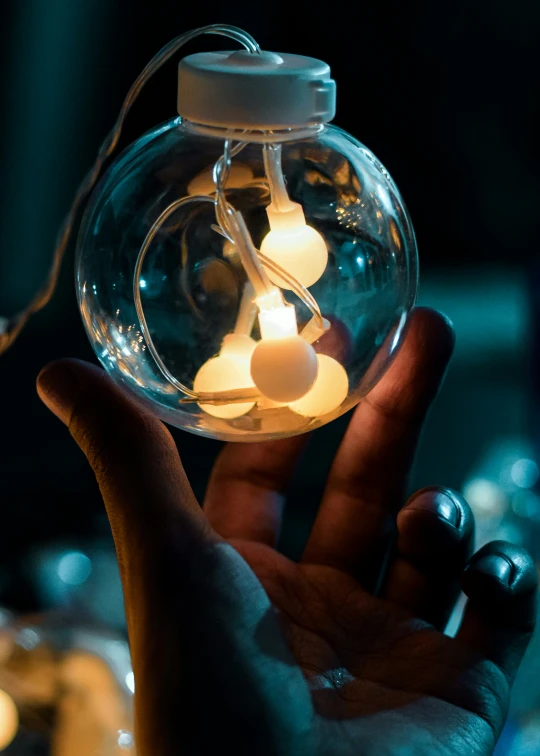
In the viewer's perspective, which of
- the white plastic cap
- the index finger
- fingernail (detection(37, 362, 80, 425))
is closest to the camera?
the white plastic cap

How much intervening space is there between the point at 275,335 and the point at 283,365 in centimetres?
3

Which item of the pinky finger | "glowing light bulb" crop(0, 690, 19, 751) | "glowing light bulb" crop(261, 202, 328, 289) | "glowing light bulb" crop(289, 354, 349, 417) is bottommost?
"glowing light bulb" crop(0, 690, 19, 751)

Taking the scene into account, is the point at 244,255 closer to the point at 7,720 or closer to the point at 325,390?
the point at 325,390

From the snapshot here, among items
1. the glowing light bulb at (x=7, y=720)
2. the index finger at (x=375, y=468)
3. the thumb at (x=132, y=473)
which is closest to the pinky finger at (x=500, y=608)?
the index finger at (x=375, y=468)

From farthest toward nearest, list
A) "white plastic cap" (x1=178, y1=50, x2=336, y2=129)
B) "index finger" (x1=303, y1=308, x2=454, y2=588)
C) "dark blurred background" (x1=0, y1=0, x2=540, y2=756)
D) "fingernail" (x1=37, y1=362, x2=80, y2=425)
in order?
"dark blurred background" (x1=0, y1=0, x2=540, y2=756) → "index finger" (x1=303, y1=308, x2=454, y2=588) → "fingernail" (x1=37, y1=362, x2=80, y2=425) → "white plastic cap" (x1=178, y1=50, x2=336, y2=129)

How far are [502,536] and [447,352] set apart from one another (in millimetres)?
625

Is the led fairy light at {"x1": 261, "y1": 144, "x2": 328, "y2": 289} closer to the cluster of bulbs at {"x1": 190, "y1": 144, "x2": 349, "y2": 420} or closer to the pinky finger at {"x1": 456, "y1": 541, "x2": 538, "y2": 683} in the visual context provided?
the cluster of bulbs at {"x1": 190, "y1": 144, "x2": 349, "y2": 420}

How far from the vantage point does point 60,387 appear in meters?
0.81

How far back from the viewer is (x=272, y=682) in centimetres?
75

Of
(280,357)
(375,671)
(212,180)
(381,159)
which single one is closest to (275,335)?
(280,357)

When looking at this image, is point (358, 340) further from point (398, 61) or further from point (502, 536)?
point (398, 61)

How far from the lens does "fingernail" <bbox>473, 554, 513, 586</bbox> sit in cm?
84

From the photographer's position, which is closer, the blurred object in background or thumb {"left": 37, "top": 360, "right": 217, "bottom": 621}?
thumb {"left": 37, "top": 360, "right": 217, "bottom": 621}

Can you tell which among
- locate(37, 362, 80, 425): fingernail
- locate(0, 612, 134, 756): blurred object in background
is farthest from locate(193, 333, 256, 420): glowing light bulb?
locate(0, 612, 134, 756): blurred object in background
